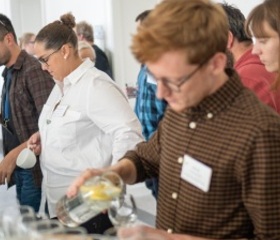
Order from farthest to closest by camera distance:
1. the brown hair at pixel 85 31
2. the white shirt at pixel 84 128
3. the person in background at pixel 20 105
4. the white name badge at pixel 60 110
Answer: the brown hair at pixel 85 31 < the person in background at pixel 20 105 < the white name badge at pixel 60 110 < the white shirt at pixel 84 128

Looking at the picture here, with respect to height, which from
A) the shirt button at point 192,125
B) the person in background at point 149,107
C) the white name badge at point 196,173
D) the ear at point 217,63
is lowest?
the person in background at point 149,107

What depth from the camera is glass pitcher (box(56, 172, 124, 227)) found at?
3.51 ft

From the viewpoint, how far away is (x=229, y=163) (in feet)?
3.27

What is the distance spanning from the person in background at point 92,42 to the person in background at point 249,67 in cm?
288

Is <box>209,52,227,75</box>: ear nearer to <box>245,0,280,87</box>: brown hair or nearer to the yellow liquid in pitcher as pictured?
the yellow liquid in pitcher

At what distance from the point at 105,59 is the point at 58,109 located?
10.9ft

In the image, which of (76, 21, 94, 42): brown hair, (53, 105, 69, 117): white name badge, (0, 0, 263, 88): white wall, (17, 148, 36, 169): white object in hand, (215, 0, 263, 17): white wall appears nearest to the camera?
(53, 105, 69, 117): white name badge

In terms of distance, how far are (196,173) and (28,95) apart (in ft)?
4.92

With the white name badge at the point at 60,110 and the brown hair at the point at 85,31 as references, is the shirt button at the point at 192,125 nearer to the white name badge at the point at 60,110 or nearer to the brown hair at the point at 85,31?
the white name badge at the point at 60,110

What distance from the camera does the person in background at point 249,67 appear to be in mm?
1733

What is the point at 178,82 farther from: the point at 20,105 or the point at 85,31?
the point at 85,31

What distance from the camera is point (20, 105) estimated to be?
239 cm

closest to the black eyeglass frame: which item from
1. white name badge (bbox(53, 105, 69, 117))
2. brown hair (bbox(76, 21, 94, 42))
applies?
white name badge (bbox(53, 105, 69, 117))

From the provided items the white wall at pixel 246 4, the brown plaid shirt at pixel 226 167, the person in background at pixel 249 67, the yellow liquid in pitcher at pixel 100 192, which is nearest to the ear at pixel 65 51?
the person in background at pixel 249 67
